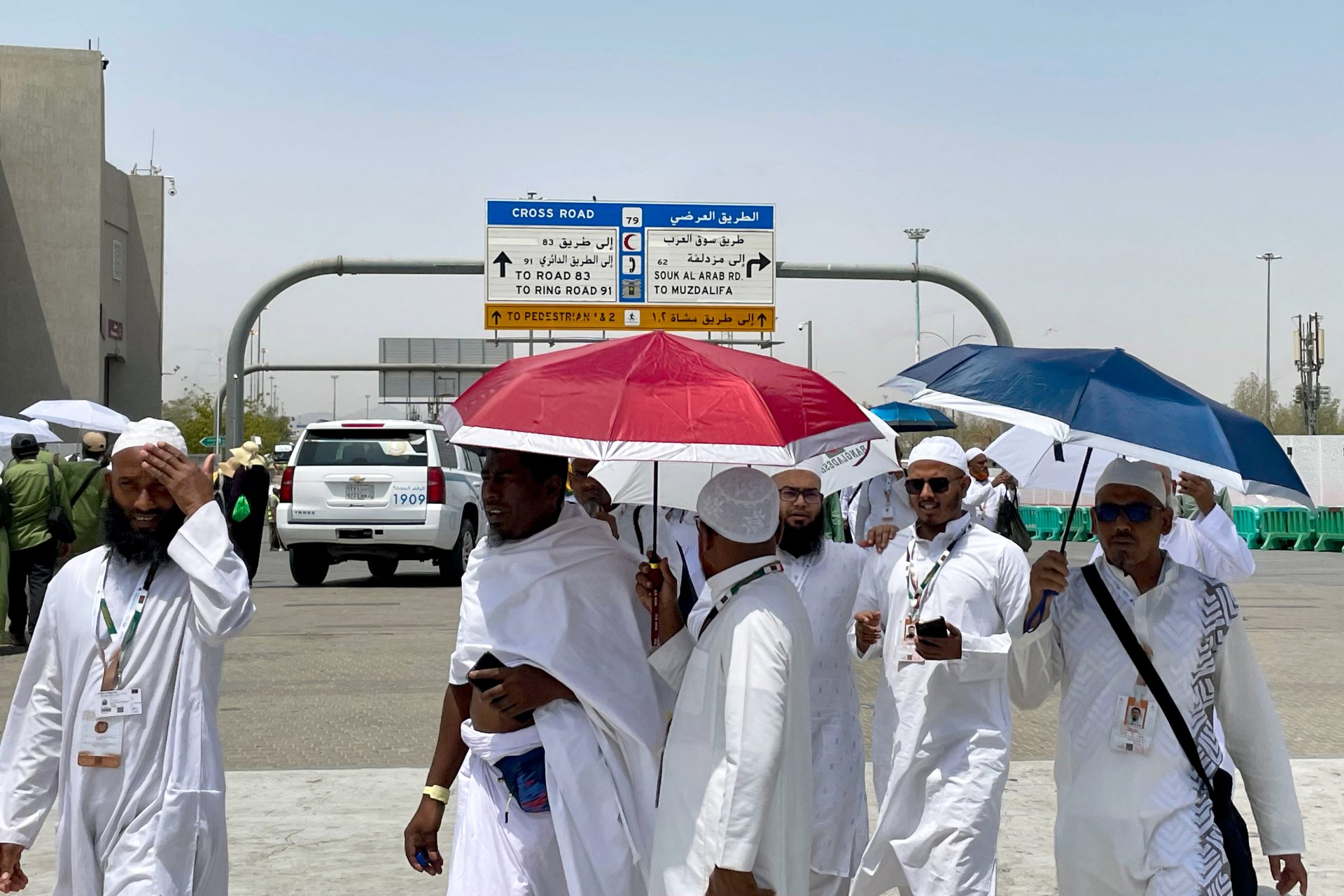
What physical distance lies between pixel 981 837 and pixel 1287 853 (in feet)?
4.35

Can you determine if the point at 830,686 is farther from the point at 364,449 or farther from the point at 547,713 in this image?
the point at 364,449

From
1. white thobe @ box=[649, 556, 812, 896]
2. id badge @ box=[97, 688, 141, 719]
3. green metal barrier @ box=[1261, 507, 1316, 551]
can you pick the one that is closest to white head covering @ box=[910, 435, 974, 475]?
white thobe @ box=[649, 556, 812, 896]

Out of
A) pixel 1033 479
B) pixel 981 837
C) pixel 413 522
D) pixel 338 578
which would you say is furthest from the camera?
pixel 338 578

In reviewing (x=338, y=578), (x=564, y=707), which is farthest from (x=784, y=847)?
(x=338, y=578)

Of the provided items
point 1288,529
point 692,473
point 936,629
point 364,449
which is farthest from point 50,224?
point 936,629

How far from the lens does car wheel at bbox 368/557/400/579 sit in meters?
21.5

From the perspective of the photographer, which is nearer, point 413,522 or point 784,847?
point 784,847

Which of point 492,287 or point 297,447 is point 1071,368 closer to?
point 297,447

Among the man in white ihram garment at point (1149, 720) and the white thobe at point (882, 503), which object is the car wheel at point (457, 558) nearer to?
the white thobe at point (882, 503)

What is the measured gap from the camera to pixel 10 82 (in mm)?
50406

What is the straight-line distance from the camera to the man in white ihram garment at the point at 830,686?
18.1ft

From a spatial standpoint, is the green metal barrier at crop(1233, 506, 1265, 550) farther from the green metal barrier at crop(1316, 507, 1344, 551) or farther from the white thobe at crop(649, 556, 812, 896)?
the white thobe at crop(649, 556, 812, 896)

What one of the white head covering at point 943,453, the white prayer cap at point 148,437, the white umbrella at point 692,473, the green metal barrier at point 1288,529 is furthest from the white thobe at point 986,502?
the green metal barrier at point 1288,529

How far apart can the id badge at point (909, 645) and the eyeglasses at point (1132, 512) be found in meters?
1.34
